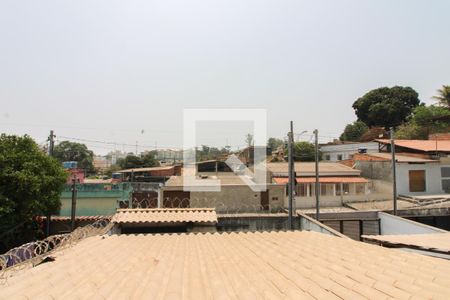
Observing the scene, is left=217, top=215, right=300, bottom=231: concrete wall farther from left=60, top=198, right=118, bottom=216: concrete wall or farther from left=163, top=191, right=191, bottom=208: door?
left=60, top=198, right=118, bottom=216: concrete wall

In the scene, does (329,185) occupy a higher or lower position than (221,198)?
higher

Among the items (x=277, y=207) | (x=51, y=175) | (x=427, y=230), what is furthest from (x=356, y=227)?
(x=51, y=175)

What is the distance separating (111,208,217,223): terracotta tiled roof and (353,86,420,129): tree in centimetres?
4939

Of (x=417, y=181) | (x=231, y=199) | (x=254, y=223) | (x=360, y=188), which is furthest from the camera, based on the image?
(x=417, y=181)

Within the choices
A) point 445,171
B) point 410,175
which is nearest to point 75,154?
point 410,175

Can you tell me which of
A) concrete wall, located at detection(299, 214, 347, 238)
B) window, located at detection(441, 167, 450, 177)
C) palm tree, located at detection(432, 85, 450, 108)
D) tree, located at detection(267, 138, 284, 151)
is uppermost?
palm tree, located at detection(432, 85, 450, 108)

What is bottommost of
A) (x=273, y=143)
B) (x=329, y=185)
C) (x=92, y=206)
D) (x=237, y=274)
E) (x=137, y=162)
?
(x=92, y=206)

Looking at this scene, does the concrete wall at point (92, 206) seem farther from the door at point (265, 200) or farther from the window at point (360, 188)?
the window at point (360, 188)

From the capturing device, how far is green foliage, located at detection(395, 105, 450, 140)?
43250 mm

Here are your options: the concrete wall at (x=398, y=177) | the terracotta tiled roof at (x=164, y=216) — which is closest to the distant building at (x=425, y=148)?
the concrete wall at (x=398, y=177)

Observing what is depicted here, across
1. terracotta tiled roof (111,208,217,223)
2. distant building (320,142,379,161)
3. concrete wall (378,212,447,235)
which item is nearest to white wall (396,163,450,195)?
distant building (320,142,379,161)

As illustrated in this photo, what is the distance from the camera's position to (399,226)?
48.7ft

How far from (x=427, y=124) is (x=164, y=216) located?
4522cm

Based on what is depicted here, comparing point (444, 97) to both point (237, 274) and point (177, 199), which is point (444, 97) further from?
point (237, 274)
